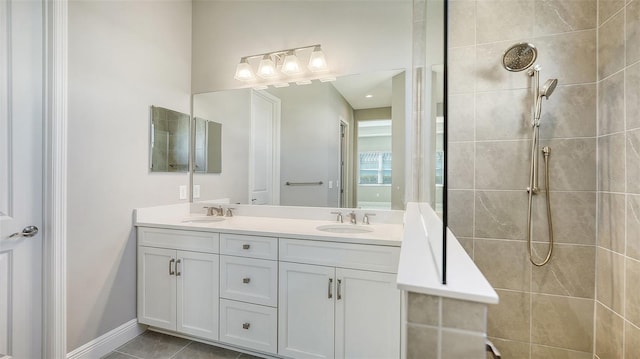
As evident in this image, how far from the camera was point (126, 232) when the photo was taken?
1852mm

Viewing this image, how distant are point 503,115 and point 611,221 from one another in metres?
0.76

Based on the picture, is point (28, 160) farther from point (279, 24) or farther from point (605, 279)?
point (605, 279)

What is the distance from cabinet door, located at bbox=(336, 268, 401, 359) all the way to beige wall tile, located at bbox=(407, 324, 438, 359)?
0.87 metres

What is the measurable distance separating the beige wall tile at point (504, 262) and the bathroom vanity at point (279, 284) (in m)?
0.52

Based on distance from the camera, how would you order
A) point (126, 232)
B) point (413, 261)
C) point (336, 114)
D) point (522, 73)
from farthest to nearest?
point (336, 114), point (126, 232), point (522, 73), point (413, 261)

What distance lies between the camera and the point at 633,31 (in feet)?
3.99

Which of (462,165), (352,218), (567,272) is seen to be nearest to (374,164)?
(352,218)

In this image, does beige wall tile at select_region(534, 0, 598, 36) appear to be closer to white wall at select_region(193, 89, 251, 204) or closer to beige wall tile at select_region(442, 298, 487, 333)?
beige wall tile at select_region(442, 298, 487, 333)

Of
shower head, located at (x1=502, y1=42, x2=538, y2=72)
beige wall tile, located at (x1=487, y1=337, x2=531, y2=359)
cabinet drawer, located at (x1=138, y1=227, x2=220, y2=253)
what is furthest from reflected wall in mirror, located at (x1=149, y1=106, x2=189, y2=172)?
beige wall tile, located at (x1=487, y1=337, x2=531, y2=359)

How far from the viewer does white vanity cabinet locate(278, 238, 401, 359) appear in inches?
54.7

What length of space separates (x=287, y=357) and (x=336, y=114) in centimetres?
166

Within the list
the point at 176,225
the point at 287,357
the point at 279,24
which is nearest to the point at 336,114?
the point at 279,24

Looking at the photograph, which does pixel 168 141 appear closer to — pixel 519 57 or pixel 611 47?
pixel 519 57

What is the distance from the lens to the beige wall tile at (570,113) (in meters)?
1.44
